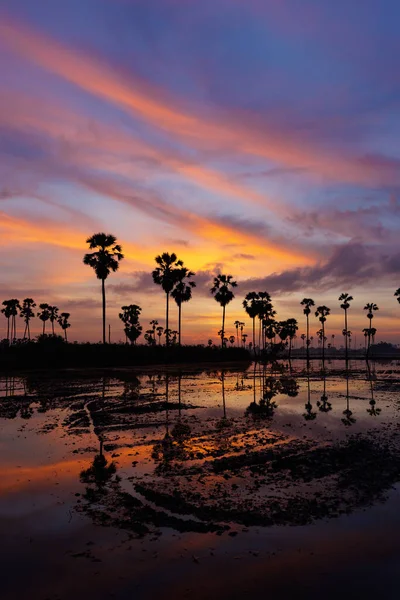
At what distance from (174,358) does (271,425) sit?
6156cm

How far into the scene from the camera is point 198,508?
338 inches

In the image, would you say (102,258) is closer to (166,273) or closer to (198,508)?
(166,273)

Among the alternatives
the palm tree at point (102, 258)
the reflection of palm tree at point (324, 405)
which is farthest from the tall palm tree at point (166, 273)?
the reflection of palm tree at point (324, 405)

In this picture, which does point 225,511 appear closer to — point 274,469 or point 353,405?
point 274,469

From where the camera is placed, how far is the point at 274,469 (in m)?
11.3

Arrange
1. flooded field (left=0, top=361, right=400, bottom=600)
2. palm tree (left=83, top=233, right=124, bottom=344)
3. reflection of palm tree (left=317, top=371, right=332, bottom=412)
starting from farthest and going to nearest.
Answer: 1. palm tree (left=83, top=233, right=124, bottom=344)
2. reflection of palm tree (left=317, top=371, right=332, bottom=412)
3. flooded field (left=0, top=361, right=400, bottom=600)

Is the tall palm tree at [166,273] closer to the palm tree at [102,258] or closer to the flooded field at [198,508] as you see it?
the palm tree at [102,258]

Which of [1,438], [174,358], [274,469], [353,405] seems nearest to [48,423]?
[1,438]

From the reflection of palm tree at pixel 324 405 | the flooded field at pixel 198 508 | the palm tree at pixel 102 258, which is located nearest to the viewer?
the flooded field at pixel 198 508

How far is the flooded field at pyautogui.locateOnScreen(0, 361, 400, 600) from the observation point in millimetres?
6039

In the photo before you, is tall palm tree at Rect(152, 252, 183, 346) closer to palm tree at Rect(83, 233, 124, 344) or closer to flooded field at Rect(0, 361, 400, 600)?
palm tree at Rect(83, 233, 124, 344)

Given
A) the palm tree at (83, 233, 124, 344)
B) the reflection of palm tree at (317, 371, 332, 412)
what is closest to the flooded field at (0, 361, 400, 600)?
the reflection of palm tree at (317, 371, 332, 412)

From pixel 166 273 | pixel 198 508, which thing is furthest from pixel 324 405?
pixel 166 273

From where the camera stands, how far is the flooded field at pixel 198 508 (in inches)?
238
